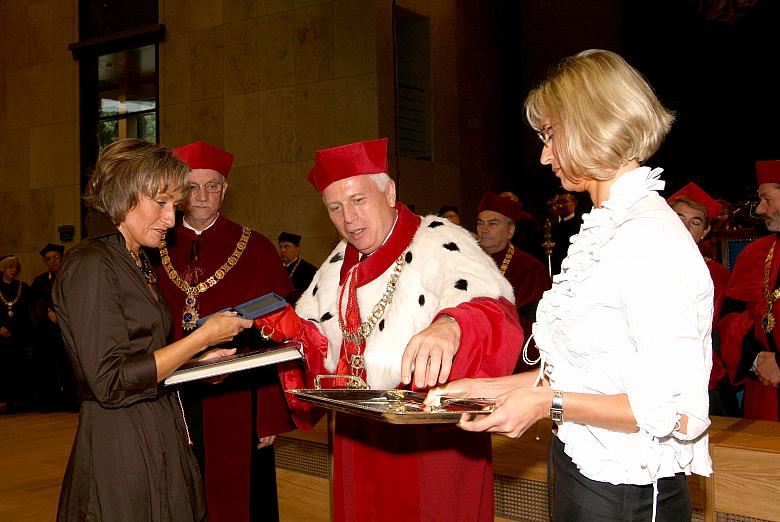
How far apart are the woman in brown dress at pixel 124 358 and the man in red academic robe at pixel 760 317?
125 inches

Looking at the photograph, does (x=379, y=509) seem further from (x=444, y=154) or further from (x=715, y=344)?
(x=444, y=154)

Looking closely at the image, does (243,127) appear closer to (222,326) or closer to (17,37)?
(17,37)

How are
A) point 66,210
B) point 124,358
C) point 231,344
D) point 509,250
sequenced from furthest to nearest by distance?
point 66,210 → point 509,250 → point 231,344 → point 124,358

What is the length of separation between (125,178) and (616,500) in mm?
1634

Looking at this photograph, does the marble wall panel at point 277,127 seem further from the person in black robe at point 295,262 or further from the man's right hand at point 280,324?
the man's right hand at point 280,324

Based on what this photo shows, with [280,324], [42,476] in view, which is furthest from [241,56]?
[280,324]

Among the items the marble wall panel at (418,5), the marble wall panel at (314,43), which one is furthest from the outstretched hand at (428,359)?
the marble wall panel at (418,5)

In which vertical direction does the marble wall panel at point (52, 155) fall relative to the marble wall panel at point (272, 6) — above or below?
below

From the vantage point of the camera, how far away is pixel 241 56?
29.2ft

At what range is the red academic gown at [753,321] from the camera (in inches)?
162

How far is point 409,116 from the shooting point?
8.44 meters

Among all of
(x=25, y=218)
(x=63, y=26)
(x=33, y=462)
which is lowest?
(x=33, y=462)

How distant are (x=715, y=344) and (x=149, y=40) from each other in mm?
8179

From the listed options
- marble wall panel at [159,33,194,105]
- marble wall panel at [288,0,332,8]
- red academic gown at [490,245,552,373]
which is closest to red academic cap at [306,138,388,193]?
red academic gown at [490,245,552,373]
